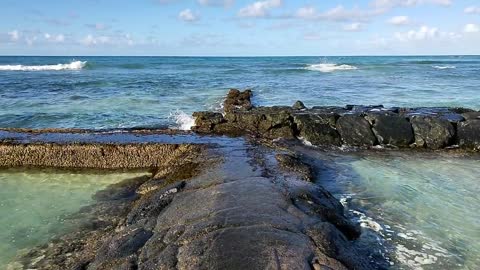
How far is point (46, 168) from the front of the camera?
375 inches

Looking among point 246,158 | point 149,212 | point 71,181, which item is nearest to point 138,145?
point 71,181

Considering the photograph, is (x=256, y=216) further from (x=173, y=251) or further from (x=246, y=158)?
(x=246, y=158)

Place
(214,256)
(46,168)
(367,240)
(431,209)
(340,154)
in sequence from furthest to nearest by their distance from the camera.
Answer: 1. (340,154)
2. (46,168)
3. (431,209)
4. (367,240)
5. (214,256)

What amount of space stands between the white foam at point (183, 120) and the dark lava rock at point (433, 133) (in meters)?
6.69

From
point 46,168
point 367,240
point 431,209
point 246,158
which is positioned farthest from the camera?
point 46,168

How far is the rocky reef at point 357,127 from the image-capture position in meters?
11.5

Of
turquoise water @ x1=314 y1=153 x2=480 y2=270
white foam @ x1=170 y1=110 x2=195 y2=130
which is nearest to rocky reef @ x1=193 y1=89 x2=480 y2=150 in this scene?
turquoise water @ x1=314 y1=153 x2=480 y2=270

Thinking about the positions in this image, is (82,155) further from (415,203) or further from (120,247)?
(415,203)

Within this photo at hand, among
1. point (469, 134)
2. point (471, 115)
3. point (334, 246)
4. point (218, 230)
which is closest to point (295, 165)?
point (334, 246)

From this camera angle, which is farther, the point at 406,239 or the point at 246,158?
the point at 246,158

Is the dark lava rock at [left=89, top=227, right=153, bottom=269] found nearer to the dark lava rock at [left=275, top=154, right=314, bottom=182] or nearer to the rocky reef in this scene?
the dark lava rock at [left=275, top=154, right=314, bottom=182]

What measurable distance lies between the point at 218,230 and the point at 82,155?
5.85 metres

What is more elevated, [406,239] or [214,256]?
[214,256]

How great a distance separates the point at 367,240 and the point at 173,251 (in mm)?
2882
